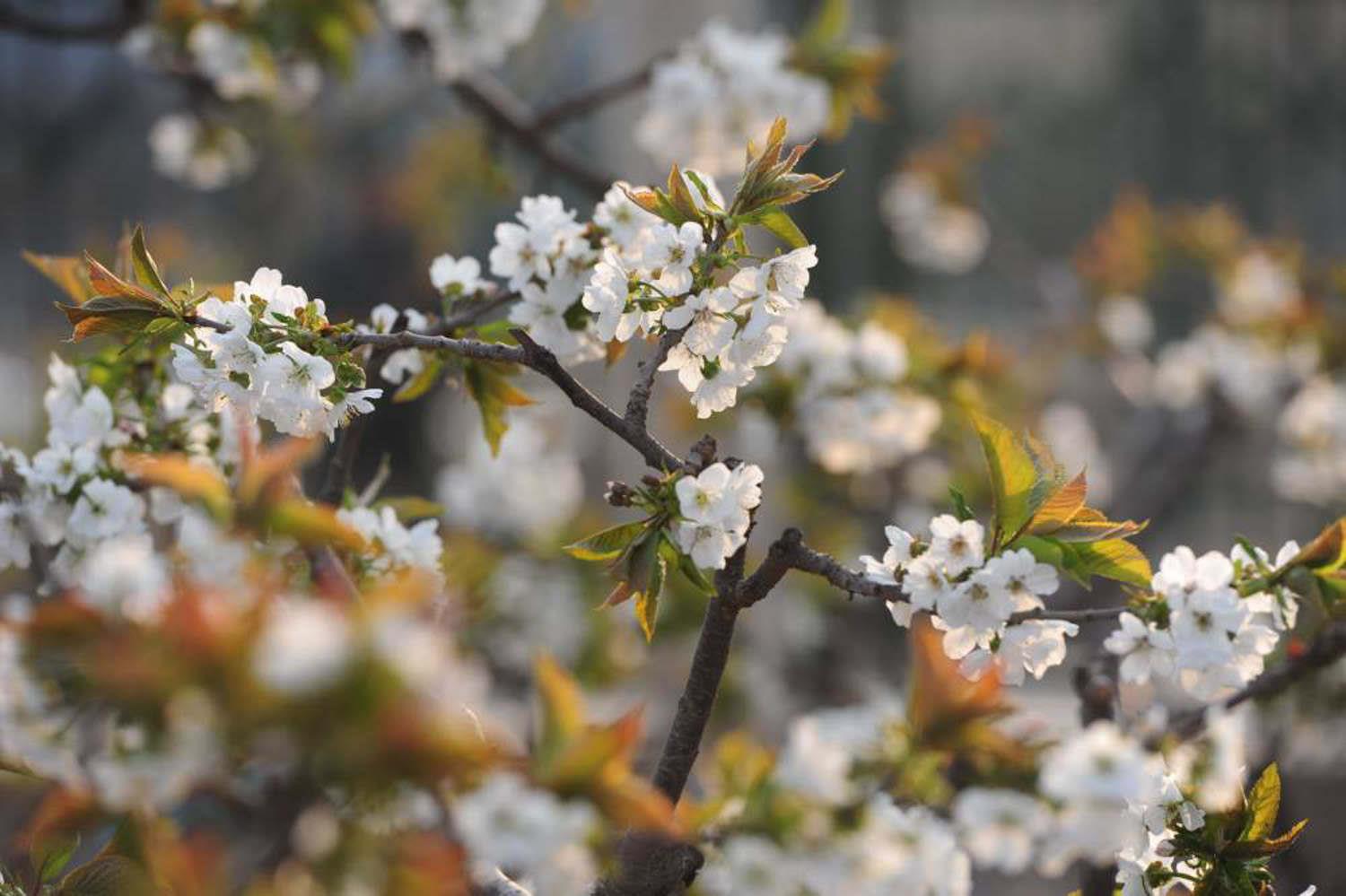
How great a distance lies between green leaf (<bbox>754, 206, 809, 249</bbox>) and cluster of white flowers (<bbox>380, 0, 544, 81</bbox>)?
1.12 metres

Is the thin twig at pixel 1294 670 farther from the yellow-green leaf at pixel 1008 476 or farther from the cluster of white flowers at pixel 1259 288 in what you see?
the cluster of white flowers at pixel 1259 288

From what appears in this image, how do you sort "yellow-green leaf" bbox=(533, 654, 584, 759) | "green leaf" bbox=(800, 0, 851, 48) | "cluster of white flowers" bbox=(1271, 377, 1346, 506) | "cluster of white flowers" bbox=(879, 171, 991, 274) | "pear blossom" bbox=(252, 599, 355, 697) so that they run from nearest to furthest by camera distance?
"pear blossom" bbox=(252, 599, 355, 697)
"yellow-green leaf" bbox=(533, 654, 584, 759)
"green leaf" bbox=(800, 0, 851, 48)
"cluster of white flowers" bbox=(1271, 377, 1346, 506)
"cluster of white flowers" bbox=(879, 171, 991, 274)

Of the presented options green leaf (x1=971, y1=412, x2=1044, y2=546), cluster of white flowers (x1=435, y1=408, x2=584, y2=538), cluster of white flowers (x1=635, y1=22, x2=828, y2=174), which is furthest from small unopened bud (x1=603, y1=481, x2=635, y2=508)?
cluster of white flowers (x1=435, y1=408, x2=584, y2=538)

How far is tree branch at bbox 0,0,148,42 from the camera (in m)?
1.87

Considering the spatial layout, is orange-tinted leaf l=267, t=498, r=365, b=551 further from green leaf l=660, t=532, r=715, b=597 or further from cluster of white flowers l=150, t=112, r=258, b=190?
cluster of white flowers l=150, t=112, r=258, b=190

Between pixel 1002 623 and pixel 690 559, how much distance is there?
0.67 ft

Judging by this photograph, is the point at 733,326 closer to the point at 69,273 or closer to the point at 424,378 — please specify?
the point at 424,378

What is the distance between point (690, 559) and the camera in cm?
90

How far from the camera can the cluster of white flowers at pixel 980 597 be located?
0.87m

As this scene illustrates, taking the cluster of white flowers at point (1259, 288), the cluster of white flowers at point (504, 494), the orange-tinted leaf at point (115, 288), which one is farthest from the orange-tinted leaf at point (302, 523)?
the cluster of white flowers at point (1259, 288)

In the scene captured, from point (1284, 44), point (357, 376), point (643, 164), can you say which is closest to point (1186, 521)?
point (1284, 44)

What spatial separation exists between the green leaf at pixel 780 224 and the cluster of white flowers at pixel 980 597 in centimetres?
21

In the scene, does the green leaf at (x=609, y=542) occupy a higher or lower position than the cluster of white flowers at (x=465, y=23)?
lower

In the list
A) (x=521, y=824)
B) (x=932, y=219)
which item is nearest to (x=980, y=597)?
(x=521, y=824)
